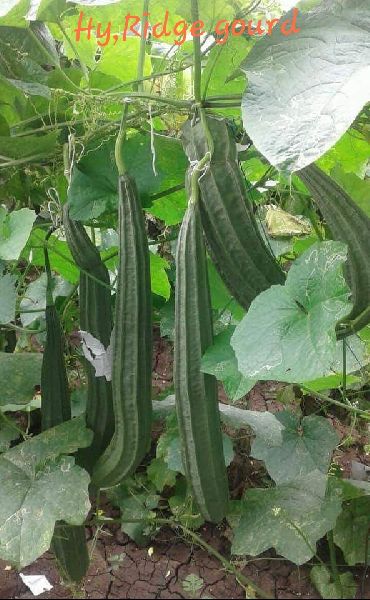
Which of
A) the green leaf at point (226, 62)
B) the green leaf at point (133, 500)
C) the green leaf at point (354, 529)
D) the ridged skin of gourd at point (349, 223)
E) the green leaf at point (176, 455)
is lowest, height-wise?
the green leaf at point (133, 500)

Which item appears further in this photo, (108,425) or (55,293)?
(55,293)

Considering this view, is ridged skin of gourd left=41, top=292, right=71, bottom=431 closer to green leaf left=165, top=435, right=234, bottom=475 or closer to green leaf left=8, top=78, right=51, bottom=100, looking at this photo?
green leaf left=165, top=435, right=234, bottom=475

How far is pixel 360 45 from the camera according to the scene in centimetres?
84

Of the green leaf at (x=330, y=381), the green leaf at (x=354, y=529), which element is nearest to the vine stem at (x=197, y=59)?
the green leaf at (x=330, y=381)

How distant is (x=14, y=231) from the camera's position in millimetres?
1123

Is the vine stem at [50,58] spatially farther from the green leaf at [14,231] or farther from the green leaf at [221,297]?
the green leaf at [221,297]

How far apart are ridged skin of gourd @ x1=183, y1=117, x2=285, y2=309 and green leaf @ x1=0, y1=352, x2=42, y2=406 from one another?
1.93 ft

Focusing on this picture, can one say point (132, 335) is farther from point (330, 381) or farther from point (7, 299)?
point (330, 381)

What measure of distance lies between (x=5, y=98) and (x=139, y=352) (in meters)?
0.61

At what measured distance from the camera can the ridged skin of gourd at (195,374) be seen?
101 centimetres

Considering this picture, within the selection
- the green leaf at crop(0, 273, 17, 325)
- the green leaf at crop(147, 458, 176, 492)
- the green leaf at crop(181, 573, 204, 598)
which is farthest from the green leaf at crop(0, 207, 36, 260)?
the green leaf at crop(147, 458, 176, 492)

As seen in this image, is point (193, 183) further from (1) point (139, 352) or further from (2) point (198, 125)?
(1) point (139, 352)

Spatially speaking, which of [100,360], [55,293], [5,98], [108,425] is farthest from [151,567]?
[5,98]

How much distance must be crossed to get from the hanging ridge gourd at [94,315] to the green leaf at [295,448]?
34cm
